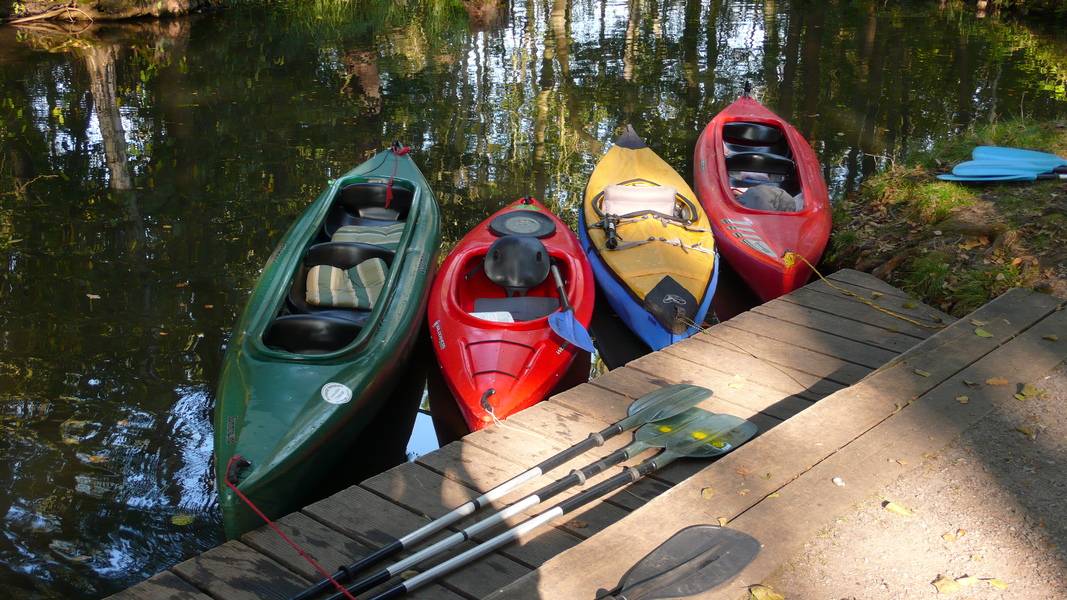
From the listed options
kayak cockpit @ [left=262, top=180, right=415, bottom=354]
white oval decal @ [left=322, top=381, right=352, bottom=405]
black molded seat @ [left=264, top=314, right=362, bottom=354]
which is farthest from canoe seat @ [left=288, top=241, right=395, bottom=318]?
white oval decal @ [left=322, top=381, right=352, bottom=405]

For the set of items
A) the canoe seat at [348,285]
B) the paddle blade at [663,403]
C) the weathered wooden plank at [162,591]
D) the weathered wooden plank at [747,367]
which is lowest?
the weathered wooden plank at [162,591]

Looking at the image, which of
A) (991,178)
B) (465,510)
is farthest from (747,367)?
(991,178)

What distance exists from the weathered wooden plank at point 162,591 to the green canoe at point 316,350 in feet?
2.25

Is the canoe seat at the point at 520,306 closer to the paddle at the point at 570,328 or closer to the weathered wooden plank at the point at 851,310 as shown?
the paddle at the point at 570,328

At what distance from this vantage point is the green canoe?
4164 millimetres

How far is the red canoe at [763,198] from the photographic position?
6.29 metres

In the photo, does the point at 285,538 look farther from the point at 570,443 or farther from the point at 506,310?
the point at 506,310

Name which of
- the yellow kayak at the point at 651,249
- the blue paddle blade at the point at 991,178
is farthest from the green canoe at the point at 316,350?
the blue paddle blade at the point at 991,178

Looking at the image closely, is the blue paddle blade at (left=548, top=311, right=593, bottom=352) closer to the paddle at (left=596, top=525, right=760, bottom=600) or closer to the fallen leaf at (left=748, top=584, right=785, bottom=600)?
the paddle at (left=596, top=525, right=760, bottom=600)

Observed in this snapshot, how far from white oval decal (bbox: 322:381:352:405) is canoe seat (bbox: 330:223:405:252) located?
1.51 meters

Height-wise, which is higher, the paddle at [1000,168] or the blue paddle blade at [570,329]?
the paddle at [1000,168]

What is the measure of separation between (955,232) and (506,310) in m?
3.17

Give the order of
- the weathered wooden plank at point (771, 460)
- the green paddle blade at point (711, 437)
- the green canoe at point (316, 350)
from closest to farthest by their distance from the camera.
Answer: the weathered wooden plank at point (771, 460) → the green paddle blade at point (711, 437) → the green canoe at point (316, 350)

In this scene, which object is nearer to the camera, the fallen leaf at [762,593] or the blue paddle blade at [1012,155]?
the fallen leaf at [762,593]
